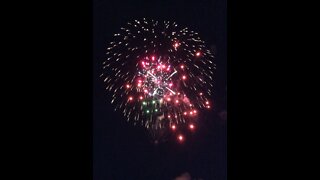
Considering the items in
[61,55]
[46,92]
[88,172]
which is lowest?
[88,172]

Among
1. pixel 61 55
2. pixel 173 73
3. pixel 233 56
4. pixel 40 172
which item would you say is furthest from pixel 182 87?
pixel 40 172

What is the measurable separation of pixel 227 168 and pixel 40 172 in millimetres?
3172

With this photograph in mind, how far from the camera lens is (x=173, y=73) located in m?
7.52

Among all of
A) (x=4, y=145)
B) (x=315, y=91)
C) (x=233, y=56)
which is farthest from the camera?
(x=233, y=56)

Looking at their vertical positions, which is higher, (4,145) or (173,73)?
(173,73)

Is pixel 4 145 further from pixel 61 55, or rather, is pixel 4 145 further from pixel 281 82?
pixel 281 82

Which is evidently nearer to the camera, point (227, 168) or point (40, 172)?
point (40, 172)

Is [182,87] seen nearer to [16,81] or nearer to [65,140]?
[65,140]

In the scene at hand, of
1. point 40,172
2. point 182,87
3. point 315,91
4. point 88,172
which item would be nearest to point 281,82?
point 315,91

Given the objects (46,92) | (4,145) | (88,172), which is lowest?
(88,172)

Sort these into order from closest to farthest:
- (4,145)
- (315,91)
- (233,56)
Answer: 1. (4,145)
2. (315,91)
3. (233,56)

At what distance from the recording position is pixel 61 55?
6.88 meters

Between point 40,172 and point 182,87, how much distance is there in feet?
9.24

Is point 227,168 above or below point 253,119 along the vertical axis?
below
